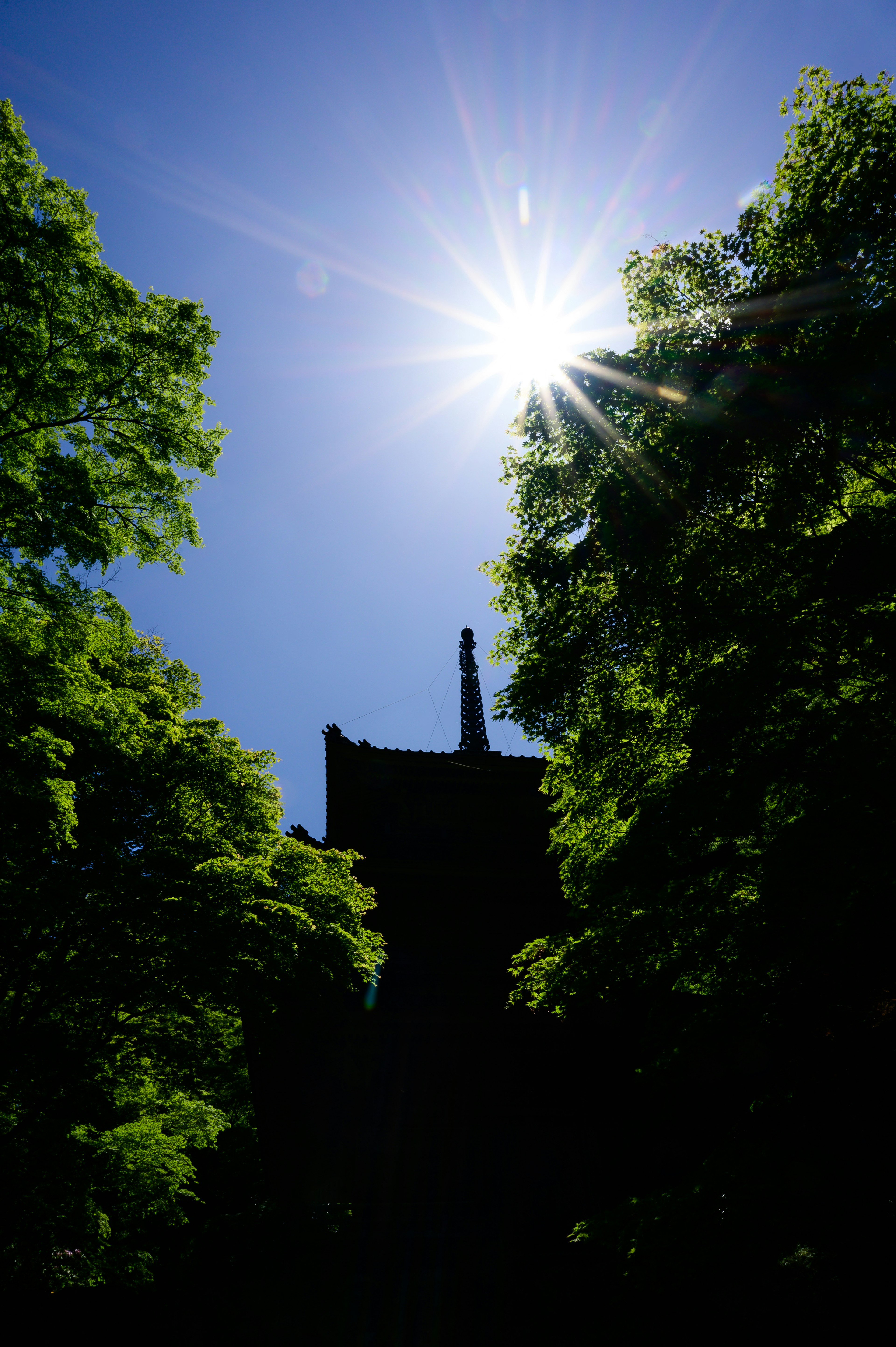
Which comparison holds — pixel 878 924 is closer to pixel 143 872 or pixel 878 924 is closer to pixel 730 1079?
pixel 143 872

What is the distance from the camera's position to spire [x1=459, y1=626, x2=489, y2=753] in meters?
32.7

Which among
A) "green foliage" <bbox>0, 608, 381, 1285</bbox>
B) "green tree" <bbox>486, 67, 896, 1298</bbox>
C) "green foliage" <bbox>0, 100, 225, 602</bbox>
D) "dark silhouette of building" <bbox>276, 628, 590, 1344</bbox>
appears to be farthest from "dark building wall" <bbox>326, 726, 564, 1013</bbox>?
"green foliage" <bbox>0, 100, 225, 602</bbox>

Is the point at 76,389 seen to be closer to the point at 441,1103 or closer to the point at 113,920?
the point at 113,920

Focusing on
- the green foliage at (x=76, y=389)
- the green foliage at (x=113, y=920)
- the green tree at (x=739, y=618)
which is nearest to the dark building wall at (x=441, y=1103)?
the green foliage at (x=113, y=920)

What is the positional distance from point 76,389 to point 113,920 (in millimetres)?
7124

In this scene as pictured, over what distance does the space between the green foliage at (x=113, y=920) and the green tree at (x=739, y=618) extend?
4.27 m

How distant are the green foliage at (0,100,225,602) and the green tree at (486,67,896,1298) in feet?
17.2

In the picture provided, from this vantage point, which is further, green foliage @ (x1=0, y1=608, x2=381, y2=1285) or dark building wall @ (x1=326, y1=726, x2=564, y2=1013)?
dark building wall @ (x1=326, y1=726, x2=564, y2=1013)

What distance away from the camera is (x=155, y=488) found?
8070 millimetres

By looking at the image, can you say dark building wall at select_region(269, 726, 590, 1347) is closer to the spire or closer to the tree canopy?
the tree canopy

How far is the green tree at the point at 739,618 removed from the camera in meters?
5.54

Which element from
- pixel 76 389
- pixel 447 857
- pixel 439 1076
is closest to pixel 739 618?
pixel 76 389

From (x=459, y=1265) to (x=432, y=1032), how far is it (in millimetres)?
4322

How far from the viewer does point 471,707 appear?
111 ft
